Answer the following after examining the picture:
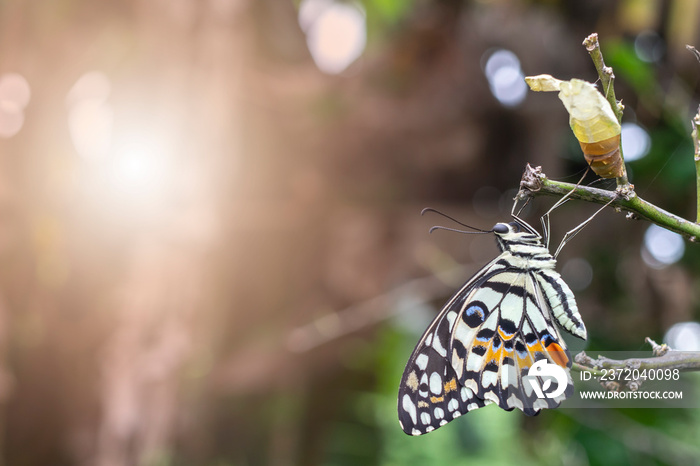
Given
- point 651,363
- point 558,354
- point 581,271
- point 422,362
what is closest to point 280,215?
point 581,271

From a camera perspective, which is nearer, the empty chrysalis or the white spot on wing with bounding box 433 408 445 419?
the empty chrysalis

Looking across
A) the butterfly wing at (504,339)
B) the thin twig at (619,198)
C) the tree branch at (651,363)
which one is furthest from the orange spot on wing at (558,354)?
the thin twig at (619,198)

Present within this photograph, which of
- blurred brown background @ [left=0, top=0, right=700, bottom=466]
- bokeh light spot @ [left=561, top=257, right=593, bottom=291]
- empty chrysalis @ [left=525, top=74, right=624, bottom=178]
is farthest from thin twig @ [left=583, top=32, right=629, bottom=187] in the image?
bokeh light spot @ [left=561, top=257, right=593, bottom=291]

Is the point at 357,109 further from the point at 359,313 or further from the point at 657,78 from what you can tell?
the point at 657,78

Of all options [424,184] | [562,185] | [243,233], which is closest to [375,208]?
[424,184]

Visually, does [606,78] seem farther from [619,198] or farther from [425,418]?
[425,418]

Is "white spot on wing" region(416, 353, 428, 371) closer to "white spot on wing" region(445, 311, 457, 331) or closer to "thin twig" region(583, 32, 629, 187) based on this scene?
"white spot on wing" region(445, 311, 457, 331)

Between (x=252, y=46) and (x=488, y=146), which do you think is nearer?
(x=252, y=46)
